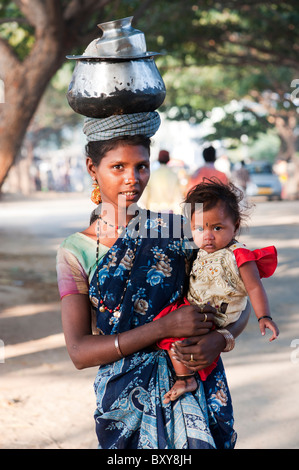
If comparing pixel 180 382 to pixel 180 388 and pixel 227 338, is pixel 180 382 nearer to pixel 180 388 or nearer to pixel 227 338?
pixel 180 388

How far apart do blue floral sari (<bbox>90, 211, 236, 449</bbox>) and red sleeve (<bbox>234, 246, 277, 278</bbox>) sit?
197 mm

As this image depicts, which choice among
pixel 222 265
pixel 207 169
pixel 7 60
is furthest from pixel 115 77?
pixel 207 169

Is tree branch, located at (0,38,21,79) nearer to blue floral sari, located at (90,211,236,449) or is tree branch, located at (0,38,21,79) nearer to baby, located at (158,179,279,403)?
baby, located at (158,179,279,403)

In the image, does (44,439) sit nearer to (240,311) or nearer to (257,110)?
(240,311)

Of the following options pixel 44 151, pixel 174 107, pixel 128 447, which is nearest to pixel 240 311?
pixel 128 447

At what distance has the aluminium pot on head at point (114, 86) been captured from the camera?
196 centimetres

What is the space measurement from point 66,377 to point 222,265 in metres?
3.30

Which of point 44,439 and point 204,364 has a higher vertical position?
point 204,364

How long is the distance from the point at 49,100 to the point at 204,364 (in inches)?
1382

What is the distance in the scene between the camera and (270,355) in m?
5.67

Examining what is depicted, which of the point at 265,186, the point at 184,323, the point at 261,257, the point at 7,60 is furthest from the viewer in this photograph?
the point at 265,186

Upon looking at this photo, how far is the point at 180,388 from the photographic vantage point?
77.5 inches

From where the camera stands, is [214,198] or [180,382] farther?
[214,198]

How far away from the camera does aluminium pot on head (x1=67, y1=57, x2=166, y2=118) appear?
77.2 inches
